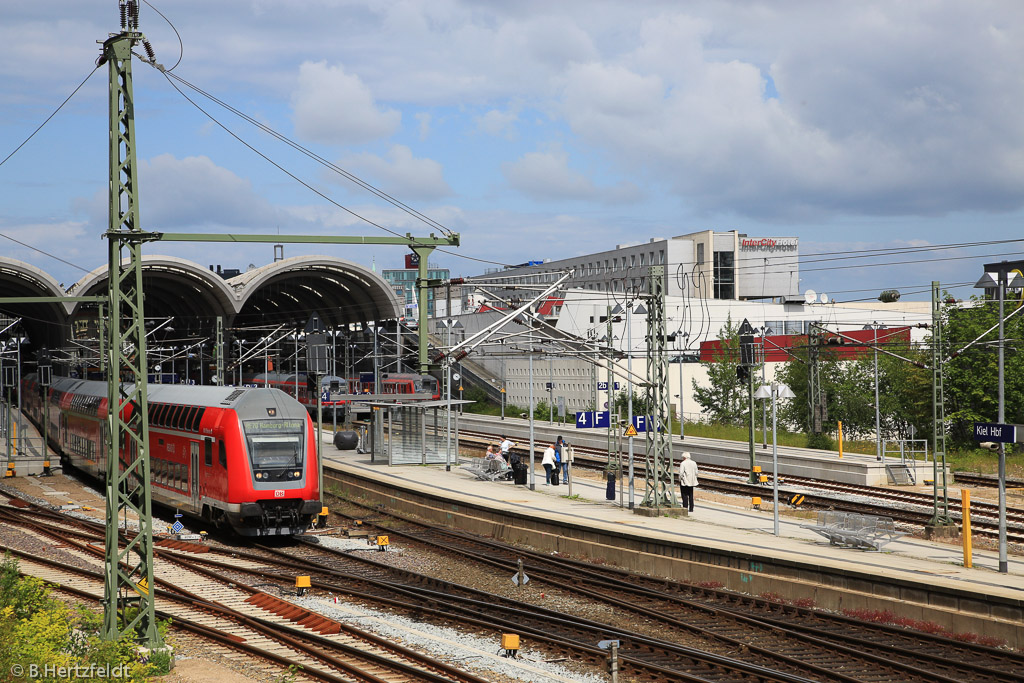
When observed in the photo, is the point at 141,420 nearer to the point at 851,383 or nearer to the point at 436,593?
the point at 436,593

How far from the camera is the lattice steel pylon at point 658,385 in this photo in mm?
27500

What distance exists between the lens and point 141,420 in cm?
1400

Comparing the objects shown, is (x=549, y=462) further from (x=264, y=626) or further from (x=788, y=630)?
(x=264, y=626)

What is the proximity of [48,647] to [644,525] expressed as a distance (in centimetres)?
1691

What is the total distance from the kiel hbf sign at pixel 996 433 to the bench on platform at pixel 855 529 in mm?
3009

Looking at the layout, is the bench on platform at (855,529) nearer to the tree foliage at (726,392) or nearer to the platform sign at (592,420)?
the platform sign at (592,420)

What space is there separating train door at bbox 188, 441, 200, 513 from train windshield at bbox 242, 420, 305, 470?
2.52 metres

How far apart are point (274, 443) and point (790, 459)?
23525 millimetres

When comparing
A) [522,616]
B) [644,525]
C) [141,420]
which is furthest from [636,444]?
[141,420]

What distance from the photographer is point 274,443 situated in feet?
80.8

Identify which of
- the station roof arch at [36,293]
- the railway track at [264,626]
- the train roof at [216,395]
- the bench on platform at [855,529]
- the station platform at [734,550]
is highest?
the station roof arch at [36,293]

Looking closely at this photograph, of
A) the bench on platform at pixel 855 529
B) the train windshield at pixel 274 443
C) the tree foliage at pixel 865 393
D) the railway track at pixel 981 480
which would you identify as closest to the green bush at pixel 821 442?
the tree foliage at pixel 865 393

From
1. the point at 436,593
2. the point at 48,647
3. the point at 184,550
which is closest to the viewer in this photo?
the point at 48,647

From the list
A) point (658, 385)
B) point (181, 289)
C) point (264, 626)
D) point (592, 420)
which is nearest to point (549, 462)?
point (592, 420)
